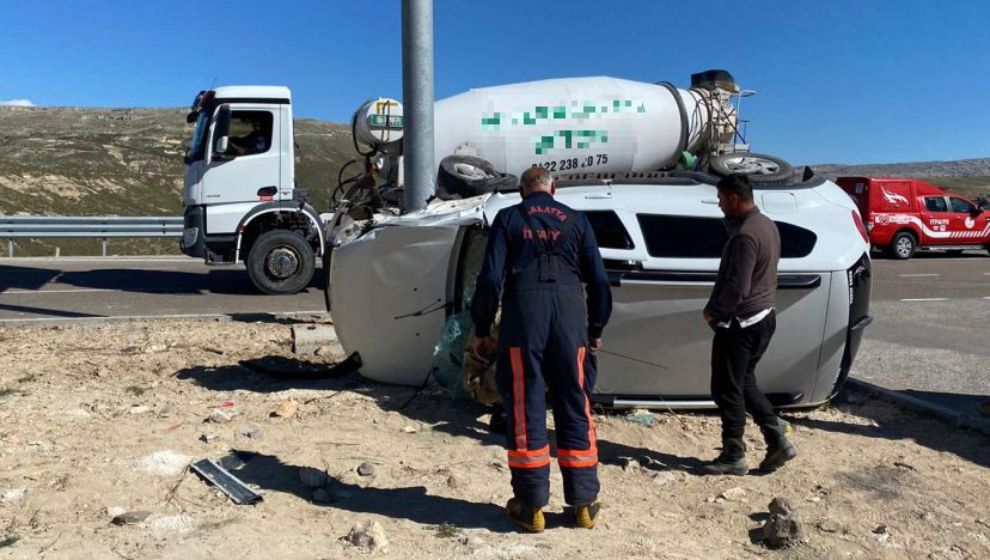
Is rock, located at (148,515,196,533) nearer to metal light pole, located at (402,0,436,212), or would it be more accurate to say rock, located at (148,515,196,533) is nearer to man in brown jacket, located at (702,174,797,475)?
man in brown jacket, located at (702,174,797,475)

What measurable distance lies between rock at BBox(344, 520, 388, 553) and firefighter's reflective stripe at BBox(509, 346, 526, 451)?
726 millimetres

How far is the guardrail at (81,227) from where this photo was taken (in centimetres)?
1689

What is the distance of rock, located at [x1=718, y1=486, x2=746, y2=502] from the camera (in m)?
4.26

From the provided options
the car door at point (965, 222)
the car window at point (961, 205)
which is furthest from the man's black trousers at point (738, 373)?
the car window at point (961, 205)

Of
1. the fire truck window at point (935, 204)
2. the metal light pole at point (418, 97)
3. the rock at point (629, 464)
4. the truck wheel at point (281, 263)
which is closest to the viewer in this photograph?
the rock at point (629, 464)

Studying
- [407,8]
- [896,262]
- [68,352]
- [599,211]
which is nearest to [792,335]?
[599,211]

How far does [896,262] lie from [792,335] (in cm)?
1604

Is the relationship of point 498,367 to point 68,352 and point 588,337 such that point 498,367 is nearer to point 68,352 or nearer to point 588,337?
point 588,337

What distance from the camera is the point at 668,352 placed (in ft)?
17.3

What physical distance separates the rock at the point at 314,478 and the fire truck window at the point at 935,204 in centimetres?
1996

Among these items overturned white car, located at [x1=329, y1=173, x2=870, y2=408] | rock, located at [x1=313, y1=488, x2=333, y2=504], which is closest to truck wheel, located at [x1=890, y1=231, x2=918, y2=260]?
overturned white car, located at [x1=329, y1=173, x2=870, y2=408]

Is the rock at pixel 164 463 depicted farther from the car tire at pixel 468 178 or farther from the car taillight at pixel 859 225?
the car taillight at pixel 859 225

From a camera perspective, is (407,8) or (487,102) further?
(487,102)

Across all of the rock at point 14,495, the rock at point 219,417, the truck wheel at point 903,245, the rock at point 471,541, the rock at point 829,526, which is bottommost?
the rock at point 829,526
